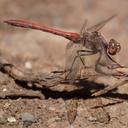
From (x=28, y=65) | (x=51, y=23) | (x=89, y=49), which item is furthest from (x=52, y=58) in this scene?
(x=51, y=23)

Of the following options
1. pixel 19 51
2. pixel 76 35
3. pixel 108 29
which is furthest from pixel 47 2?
pixel 76 35

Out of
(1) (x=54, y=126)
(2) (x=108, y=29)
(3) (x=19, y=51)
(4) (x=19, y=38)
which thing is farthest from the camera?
(2) (x=108, y=29)

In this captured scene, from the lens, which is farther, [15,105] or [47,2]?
[47,2]

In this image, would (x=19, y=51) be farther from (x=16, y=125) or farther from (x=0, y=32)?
(x=16, y=125)

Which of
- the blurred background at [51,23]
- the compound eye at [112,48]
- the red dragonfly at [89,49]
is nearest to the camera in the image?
the red dragonfly at [89,49]

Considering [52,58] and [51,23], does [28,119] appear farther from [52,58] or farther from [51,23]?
[51,23]

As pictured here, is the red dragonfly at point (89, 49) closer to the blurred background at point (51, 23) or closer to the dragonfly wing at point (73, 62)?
the dragonfly wing at point (73, 62)

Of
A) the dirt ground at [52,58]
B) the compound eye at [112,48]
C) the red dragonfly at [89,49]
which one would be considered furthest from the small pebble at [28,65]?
the compound eye at [112,48]
